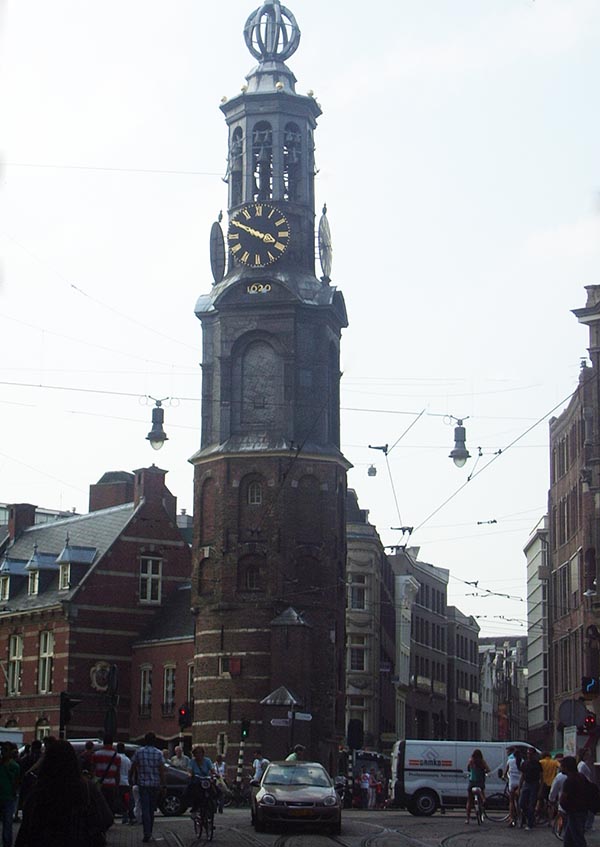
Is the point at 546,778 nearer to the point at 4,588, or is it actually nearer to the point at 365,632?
the point at 4,588

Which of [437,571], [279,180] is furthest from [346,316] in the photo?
[437,571]

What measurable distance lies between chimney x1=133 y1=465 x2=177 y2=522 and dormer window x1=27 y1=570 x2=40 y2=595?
6267mm

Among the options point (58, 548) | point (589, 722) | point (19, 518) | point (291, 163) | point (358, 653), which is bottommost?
point (589, 722)

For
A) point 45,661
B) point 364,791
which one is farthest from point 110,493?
point 364,791

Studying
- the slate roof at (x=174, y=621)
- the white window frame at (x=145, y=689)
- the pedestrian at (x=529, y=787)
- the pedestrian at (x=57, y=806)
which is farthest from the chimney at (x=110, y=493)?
the pedestrian at (x=57, y=806)

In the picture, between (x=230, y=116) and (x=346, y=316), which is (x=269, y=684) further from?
(x=230, y=116)

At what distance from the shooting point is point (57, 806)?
42.8 feet

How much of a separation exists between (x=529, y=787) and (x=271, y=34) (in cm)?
4926

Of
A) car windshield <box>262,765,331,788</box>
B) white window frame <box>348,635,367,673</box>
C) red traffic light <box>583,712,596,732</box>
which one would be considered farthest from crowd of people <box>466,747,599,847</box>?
white window frame <box>348,635,367,673</box>

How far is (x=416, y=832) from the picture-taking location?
32312 millimetres

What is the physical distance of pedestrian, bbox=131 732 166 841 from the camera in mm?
27250

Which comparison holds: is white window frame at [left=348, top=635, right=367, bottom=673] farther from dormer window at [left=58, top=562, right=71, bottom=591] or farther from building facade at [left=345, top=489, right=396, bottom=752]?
dormer window at [left=58, top=562, right=71, bottom=591]

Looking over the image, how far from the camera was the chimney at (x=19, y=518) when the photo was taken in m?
89.2

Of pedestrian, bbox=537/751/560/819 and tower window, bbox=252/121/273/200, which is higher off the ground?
tower window, bbox=252/121/273/200
